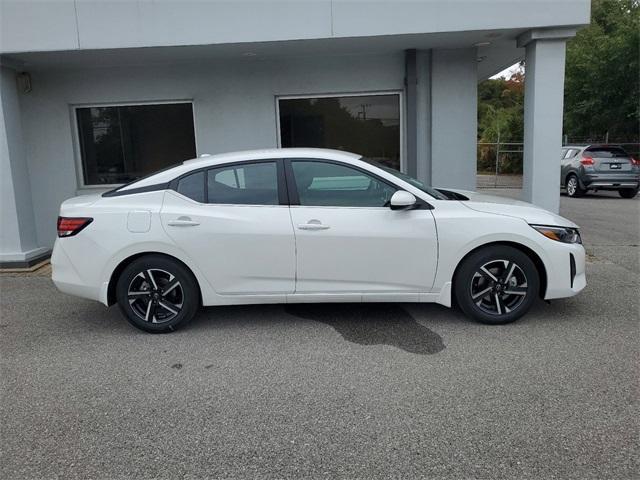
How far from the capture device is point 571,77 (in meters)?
22.8

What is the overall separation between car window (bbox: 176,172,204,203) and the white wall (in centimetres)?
376

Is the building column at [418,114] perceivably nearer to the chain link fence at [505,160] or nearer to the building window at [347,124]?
the building window at [347,124]

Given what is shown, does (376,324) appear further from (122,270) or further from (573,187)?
(573,187)

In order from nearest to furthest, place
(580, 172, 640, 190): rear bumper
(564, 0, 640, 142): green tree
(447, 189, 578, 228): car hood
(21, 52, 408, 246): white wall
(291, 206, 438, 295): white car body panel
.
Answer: (291, 206, 438, 295): white car body panel < (447, 189, 578, 228): car hood < (21, 52, 408, 246): white wall < (580, 172, 640, 190): rear bumper < (564, 0, 640, 142): green tree

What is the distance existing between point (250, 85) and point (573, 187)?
12367mm

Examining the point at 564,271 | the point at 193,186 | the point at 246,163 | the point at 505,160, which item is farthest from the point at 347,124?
the point at 505,160

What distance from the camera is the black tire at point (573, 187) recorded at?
16.3 m

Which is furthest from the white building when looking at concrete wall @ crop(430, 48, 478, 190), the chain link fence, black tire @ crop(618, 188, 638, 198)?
the chain link fence

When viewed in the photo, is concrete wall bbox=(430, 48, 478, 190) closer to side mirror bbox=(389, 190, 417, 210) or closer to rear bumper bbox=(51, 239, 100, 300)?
side mirror bbox=(389, 190, 417, 210)

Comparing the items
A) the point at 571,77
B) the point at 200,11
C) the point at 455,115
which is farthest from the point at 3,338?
the point at 571,77

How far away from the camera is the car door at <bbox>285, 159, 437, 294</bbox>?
179 inches

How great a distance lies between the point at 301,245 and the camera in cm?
458

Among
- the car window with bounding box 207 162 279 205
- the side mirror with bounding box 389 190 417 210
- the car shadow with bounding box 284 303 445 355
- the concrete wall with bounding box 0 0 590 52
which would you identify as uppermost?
the concrete wall with bounding box 0 0 590 52

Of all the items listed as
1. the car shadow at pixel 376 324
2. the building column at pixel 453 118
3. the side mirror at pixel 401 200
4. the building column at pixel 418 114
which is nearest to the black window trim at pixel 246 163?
the side mirror at pixel 401 200
